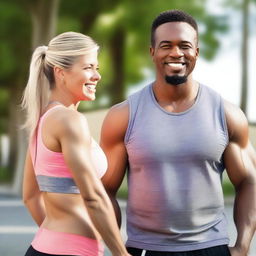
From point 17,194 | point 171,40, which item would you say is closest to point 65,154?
point 171,40

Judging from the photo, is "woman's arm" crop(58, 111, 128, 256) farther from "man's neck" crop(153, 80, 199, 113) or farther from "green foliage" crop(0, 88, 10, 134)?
"green foliage" crop(0, 88, 10, 134)

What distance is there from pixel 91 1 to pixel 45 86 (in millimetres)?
26116

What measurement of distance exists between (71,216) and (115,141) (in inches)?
13.5

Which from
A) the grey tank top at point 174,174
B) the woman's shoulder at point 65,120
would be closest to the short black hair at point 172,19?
the grey tank top at point 174,174

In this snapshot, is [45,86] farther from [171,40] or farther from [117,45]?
[117,45]

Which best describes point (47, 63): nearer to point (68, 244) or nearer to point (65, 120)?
point (65, 120)

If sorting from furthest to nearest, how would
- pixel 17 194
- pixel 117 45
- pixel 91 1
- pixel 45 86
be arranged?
pixel 117 45
pixel 91 1
pixel 17 194
pixel 45 86

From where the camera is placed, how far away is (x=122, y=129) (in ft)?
11.3

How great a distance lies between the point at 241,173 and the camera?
3596 mm

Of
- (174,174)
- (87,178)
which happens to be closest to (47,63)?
(87,178)

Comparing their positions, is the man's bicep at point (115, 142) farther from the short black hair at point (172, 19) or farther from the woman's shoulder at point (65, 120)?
the short black hair at point (172, 19)

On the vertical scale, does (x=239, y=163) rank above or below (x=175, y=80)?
below

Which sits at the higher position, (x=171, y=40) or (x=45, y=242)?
(x=171, y=40)

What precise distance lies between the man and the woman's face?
5.8 inches
